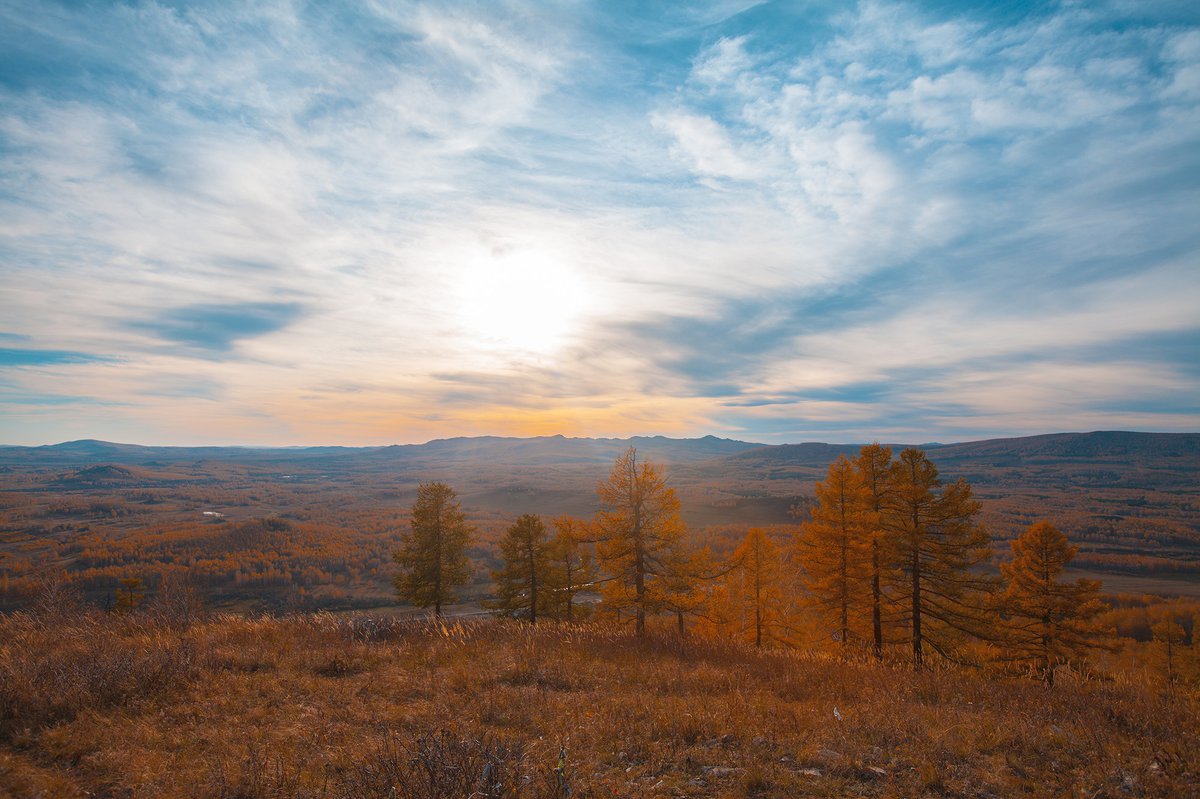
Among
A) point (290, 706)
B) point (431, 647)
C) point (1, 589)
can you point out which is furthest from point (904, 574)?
point (1, 589)

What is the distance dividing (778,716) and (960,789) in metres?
2.28

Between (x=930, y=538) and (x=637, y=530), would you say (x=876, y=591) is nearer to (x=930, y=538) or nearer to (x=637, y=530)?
(x=930, y=538)

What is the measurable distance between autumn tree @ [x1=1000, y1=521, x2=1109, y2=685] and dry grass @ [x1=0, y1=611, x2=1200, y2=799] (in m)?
19.7

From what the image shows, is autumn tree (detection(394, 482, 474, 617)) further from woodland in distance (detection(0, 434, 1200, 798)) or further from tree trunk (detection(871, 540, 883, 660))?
tree trunk (detection(871, 540, 883, 660))

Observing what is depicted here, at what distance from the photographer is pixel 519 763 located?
4945mm

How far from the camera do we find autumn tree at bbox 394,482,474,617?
3150cm

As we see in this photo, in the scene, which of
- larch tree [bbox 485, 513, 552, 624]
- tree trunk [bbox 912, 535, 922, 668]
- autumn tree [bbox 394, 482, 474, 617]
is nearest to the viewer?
tree trunk [bbox 912, 535, 922, 668]

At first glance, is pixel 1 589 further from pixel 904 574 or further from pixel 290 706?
pixel 904 574

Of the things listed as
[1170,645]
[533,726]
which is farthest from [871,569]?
[1170,645]

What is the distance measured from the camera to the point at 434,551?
3162cm

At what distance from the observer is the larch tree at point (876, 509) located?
20.7 metres

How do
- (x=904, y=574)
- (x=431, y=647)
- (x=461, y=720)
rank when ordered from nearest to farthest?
(x=461, y=720), (x=431, y=647), (x=904, y=574)

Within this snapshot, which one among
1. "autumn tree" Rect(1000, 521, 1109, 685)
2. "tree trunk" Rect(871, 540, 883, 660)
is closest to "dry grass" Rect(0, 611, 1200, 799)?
"tree trunk" Rect(871, 540, 883, 660)

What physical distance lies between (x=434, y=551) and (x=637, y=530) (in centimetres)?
1778
